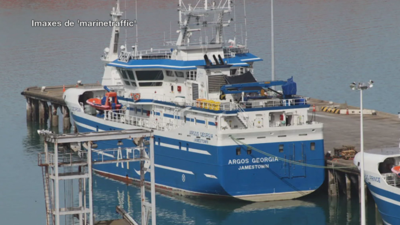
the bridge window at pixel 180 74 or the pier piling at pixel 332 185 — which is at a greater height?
the bridge window at pixel 180 74

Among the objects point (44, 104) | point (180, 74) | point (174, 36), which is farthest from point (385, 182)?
point (174, 36)

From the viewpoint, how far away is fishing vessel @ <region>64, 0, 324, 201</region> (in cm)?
4522

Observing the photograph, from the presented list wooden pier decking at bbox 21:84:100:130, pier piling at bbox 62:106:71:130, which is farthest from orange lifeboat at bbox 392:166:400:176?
wooden pier decking at bbox 21:84:100:130

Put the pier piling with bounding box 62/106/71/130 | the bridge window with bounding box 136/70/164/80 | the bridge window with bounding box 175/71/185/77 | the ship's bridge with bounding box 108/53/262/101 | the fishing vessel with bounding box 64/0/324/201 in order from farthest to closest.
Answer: the pier piling with bounding box 62/106/71/130
the bridge window with bounding box 136/70/164/80
the bridge window with bounding box 175/71/185/77
the ship's bridge with bounding box 108/53/262/101
the fishing vessel with bounding box 64/0/324/201

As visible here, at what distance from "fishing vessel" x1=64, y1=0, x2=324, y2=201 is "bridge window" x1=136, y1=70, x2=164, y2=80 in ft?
0.18

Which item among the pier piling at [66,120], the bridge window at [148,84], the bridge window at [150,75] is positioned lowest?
the pier piling at [66,120]

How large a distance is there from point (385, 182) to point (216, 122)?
9792mm

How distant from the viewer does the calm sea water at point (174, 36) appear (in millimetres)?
46281

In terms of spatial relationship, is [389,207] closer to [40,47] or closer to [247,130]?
[247,130]

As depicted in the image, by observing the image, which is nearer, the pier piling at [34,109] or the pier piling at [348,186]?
the pier piling at [348,186]

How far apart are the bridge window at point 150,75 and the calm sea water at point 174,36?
19.9 feet

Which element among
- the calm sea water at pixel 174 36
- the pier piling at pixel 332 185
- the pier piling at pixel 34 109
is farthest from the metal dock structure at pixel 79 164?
the pier piling at pixel 34 109

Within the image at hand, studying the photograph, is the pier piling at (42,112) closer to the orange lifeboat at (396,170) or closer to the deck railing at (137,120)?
the deck railing at (137,120)

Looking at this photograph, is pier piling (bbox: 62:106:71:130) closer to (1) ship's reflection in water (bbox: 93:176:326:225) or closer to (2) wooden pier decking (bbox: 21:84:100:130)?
(2) wooden pier decking (bbox: 21:84:100:130)
